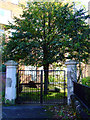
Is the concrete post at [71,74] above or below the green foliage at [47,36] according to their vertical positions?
below

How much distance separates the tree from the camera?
6980mm

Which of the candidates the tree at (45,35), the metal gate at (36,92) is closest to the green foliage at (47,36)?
the tree at (45,35)

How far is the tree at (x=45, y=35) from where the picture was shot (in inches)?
275

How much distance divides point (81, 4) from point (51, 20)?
7.92 feet

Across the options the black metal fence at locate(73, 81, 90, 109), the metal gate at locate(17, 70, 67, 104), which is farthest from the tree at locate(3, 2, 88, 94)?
the black metal fence at locate(73, 81, 90, 109)

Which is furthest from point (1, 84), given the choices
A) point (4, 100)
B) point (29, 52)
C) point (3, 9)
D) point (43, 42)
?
point (3, 9)

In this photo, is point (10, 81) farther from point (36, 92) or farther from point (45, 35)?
point (45, 35)

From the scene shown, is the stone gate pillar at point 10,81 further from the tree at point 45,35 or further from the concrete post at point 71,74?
the concrete post at point 71,74

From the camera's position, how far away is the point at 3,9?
13727 mm

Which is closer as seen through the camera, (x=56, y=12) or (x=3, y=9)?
(x=56, y=12)

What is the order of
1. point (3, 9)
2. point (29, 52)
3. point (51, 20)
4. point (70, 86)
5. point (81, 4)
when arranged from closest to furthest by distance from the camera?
point (70, 86)
point (29, 52)
point (51, 20)
point (81, 4)
point (3, 9)

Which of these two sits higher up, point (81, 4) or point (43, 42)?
point (81, 4)

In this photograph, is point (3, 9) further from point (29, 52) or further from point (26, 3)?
point (29, 52)

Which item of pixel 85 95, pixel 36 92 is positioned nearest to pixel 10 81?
pixel 36 92
